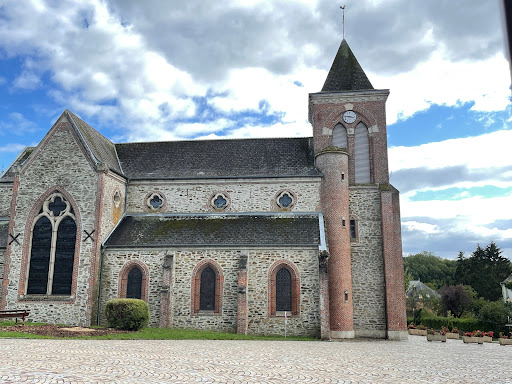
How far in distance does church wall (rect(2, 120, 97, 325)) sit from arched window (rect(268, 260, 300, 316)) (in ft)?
36.0

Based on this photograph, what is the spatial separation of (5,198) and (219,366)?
1071 inches

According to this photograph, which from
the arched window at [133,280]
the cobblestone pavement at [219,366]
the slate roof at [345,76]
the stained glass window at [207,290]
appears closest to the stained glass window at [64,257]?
the arched window at [133,280]

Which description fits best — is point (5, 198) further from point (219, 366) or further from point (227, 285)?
point (219, 366)

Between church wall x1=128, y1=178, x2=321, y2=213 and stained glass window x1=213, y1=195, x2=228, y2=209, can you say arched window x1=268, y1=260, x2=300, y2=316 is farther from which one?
stained glass window x1=213, y1=195, x2=228, y2=209

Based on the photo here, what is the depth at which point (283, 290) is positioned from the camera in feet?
88.2

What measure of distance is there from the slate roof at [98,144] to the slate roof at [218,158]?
3.40ft

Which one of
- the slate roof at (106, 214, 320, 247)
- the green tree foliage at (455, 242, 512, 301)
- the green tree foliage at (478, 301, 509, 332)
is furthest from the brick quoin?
the green tree foliage at (455, 242, 512, 301)

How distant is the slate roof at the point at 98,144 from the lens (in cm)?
2973

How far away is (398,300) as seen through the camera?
28703mm

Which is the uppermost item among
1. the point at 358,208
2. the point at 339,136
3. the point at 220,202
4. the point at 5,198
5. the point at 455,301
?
the point at 339,136

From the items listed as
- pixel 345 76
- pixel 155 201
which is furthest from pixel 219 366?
pixel 345 76

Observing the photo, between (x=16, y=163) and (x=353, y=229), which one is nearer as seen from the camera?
(x=353, y=229)

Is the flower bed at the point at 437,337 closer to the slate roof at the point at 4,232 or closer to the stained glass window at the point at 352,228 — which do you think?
the stained glass window at the point at 352,228

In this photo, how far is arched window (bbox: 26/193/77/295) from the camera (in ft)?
91.1
